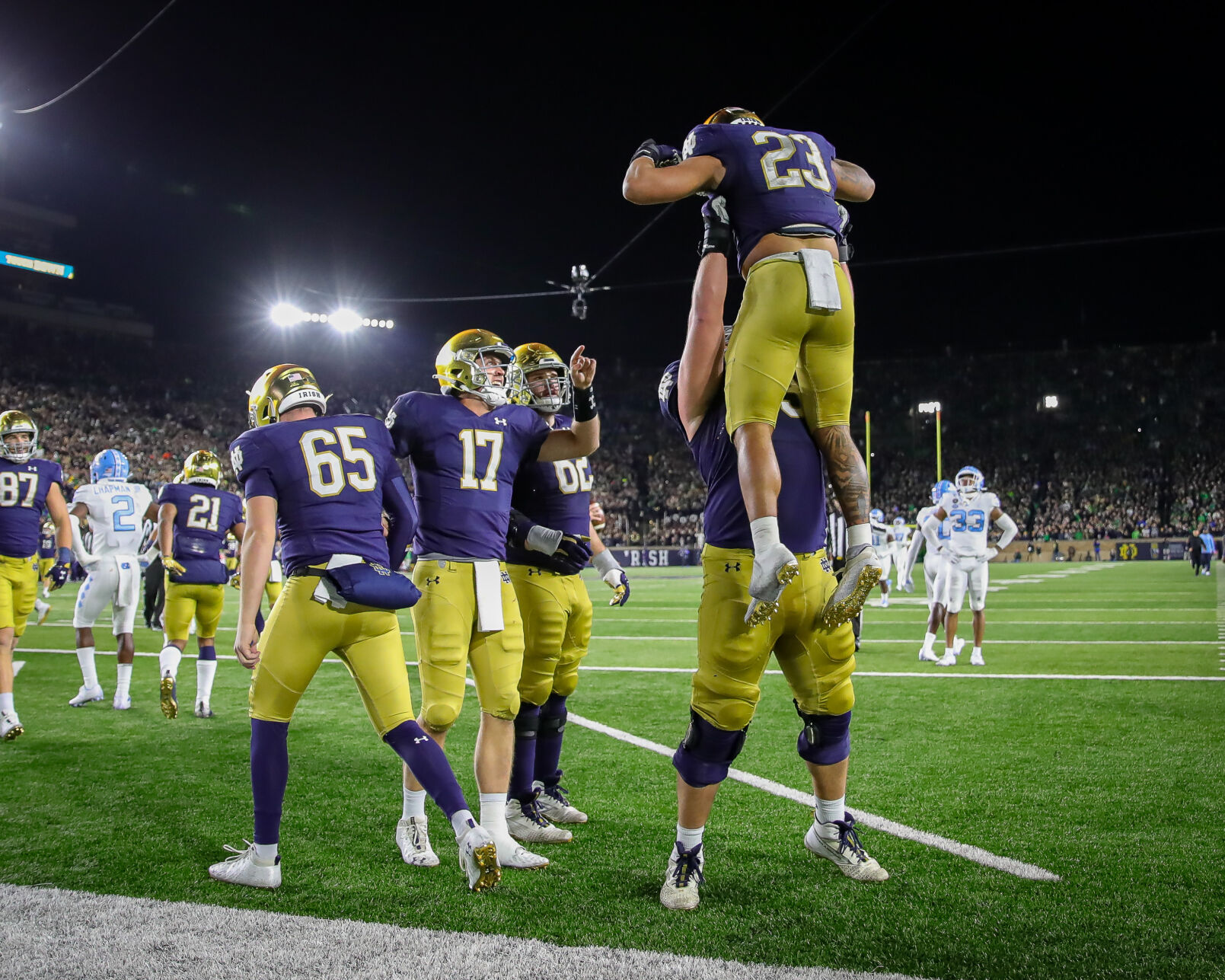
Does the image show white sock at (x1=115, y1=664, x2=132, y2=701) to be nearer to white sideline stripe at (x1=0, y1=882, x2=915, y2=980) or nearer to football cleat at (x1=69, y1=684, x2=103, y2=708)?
football cleat at (x1=69, y1=684, x2=103, y2=708)

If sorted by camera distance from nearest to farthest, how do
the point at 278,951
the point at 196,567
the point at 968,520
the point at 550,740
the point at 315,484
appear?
the point at 278,951, the point at 315,484, the point at 550,740, the point at 196,567, the point at 968,520

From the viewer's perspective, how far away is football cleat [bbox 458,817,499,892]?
11.7ft

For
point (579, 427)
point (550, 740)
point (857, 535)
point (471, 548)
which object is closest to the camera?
point (857, 535)

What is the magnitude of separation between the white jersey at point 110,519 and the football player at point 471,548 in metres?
5.50

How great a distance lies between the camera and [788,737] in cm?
655

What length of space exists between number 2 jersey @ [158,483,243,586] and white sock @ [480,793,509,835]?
4.68 meters

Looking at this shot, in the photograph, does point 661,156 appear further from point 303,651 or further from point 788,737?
point 788,737

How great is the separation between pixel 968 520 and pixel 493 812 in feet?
27.5

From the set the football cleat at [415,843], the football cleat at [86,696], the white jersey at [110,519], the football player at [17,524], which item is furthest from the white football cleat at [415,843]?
the white jersey at [110,519]

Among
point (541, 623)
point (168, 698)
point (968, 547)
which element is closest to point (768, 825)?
point (541, 623)

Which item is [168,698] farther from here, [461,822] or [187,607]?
[461,822]

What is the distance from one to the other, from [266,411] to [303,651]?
1.06 m

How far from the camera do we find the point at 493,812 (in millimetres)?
4109

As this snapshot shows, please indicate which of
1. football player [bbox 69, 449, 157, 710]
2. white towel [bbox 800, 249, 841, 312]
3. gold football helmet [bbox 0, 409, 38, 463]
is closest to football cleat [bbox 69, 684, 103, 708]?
football player [bbox 69, 449, 157, 710]
